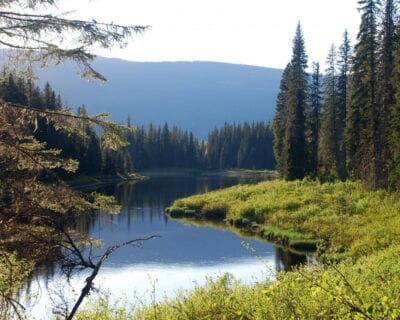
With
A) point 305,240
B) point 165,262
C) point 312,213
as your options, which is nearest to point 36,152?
point 165,262

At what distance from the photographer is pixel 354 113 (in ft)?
152

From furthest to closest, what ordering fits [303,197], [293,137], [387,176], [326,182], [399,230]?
[293,137] < [326,182] < [303,197] < [387,176] < [399,230]

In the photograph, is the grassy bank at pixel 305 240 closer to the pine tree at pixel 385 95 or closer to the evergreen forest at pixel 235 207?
the evergreen forest at pixel 235 207

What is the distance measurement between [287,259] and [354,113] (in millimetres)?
22990

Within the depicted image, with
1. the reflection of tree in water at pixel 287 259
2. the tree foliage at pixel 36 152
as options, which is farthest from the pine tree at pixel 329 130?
the tree foliage at pixel 36 152

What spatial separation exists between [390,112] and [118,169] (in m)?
70.6

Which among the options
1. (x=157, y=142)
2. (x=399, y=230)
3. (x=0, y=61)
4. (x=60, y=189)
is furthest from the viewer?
(x=157, y=142)

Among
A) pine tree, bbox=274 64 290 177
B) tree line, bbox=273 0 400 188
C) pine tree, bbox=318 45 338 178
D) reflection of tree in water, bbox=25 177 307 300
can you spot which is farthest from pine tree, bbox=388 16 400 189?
pine tree, bbox=274 64 290 177

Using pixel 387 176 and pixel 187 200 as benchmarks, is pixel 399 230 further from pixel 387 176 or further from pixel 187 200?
pixel 187 200

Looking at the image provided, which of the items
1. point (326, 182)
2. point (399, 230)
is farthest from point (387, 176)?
point (399, 230)

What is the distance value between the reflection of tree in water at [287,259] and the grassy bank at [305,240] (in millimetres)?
1244

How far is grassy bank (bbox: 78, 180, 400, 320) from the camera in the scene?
360 inches

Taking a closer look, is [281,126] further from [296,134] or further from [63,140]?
[63,140]

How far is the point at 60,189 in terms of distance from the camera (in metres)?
8.33
